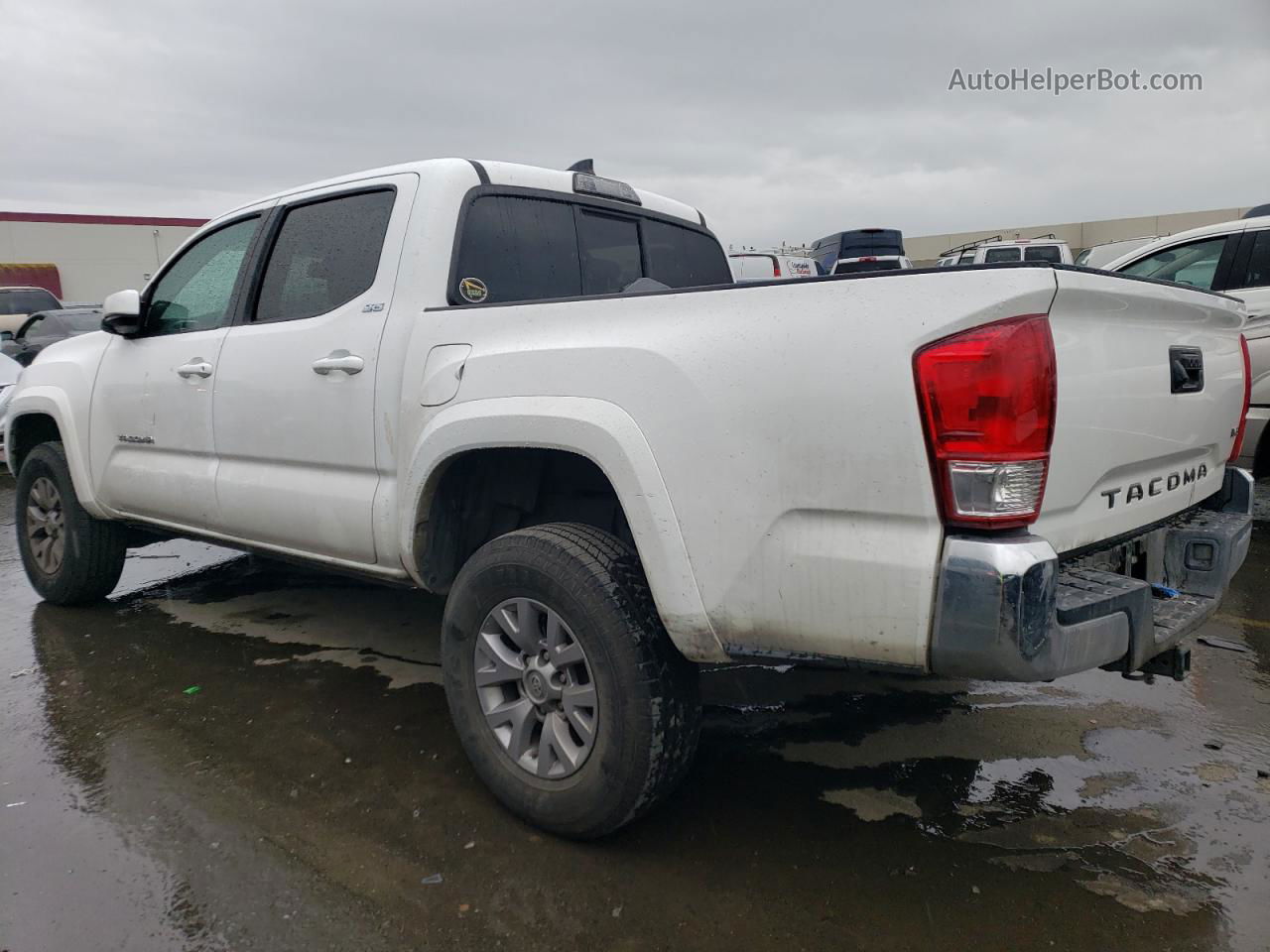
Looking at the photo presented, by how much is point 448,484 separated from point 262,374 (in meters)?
1.04

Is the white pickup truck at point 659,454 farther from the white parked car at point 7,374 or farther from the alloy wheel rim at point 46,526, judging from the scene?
the white parked car at point 7,374

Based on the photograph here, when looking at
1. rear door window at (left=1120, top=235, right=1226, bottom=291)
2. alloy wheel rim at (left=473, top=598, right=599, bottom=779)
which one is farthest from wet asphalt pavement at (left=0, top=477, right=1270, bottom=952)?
rear door window at (left=1120, top=235, right=1226, bottom=291)

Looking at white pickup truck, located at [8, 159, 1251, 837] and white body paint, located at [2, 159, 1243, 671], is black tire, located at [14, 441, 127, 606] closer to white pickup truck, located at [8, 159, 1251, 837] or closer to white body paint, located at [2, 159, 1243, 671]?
white pickup truck, located at [8, 159, 1251, 837]

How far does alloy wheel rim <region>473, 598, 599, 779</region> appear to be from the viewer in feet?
7.89

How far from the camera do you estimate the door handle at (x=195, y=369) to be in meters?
3.67

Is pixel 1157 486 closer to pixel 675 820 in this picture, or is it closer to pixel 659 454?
pixel 659 454

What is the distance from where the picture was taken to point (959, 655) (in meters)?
1.87

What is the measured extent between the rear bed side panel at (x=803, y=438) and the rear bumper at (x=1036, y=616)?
0.06 metres

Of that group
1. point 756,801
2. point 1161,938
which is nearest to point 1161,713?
point 1161,938

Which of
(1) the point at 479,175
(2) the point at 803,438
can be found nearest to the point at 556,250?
(1) the point at 479,175

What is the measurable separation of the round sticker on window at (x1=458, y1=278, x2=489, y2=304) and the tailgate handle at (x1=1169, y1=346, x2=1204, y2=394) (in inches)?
82.7

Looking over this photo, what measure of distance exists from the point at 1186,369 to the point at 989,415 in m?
1.02

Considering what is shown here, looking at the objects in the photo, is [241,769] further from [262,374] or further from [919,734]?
[919,734]

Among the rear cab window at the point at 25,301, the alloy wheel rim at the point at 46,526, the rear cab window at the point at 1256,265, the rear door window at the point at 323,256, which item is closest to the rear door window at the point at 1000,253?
the rear cab window at the point at 1256,265
